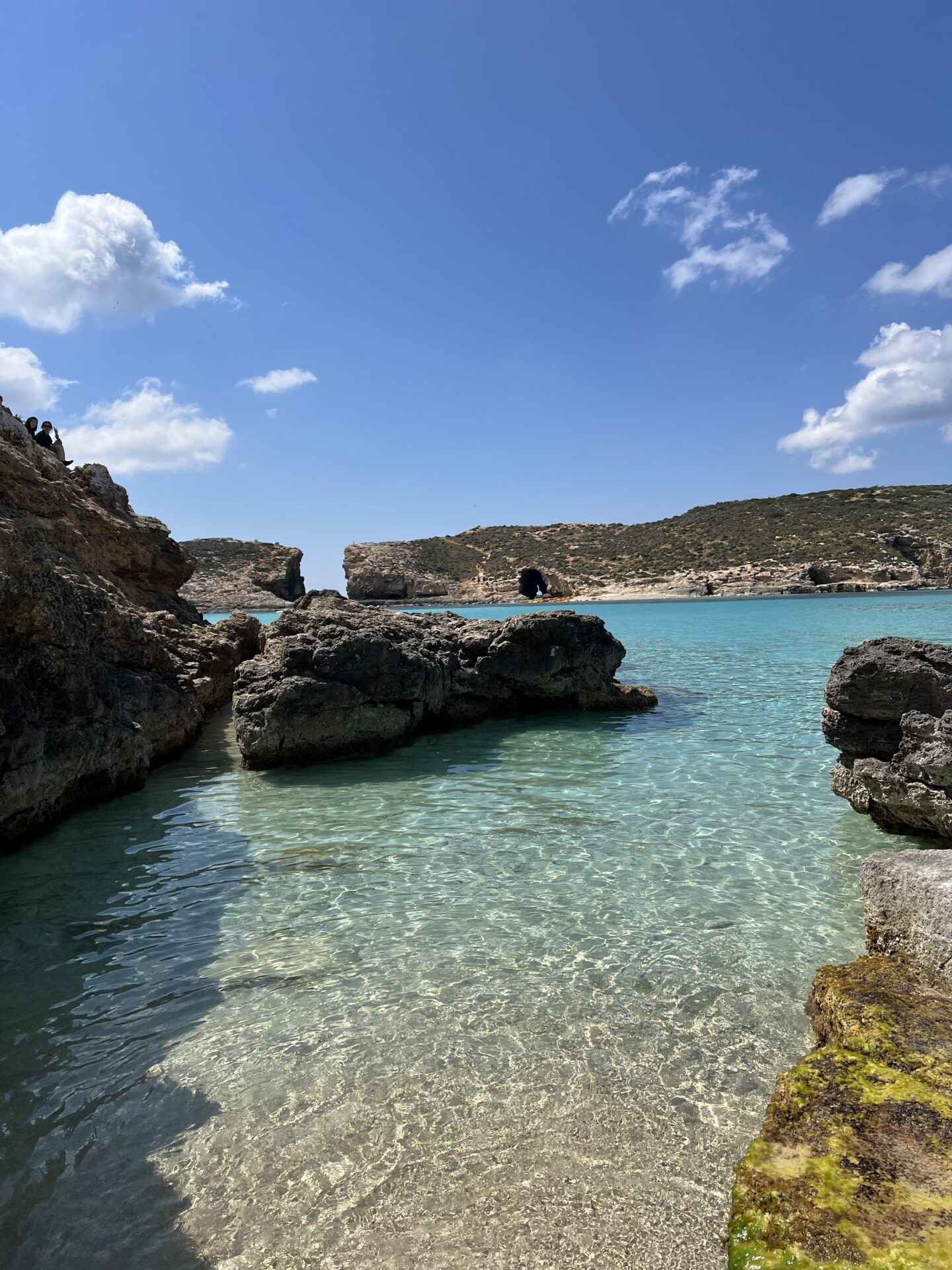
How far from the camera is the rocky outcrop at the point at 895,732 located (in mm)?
6055

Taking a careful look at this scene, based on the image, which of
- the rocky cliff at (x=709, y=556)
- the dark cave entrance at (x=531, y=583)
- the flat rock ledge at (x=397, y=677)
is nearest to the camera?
the flat rock ledge at (x=397, y=677)

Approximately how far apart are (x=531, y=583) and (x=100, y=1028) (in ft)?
234

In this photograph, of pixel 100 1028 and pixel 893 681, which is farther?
pixel 893 681

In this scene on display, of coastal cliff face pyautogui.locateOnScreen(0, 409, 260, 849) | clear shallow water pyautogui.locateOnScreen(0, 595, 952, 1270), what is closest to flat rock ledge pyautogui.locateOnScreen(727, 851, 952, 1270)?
clear shallow water pyautogui.locateOnScreen(0, 595, 952, 1270)

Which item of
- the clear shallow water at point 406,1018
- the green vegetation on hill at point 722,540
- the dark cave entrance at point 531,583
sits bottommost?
the clear shallow water at point 406,1018

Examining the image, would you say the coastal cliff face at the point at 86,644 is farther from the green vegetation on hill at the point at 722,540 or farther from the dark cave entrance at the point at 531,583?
the green vegetation on hill at the point at 722,540

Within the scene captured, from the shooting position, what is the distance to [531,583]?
74438 mm

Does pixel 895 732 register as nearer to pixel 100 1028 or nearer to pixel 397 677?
pixel 397 677

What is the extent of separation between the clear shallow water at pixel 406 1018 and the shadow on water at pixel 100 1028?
16 mm

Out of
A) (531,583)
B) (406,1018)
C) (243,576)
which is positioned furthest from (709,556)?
(406,1018)

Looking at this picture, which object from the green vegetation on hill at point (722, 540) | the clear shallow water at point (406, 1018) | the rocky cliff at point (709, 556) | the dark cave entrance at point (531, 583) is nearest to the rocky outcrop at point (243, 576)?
the rocky cliff at point (709, 556)

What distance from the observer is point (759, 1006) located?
3.91 metres

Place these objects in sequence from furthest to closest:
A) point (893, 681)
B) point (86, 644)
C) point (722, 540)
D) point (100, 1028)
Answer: point (722, 540)
point (86, 644)
point (893, 681)
point (100, 1028)

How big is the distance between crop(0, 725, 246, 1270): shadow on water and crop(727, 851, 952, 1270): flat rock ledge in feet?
6.22
